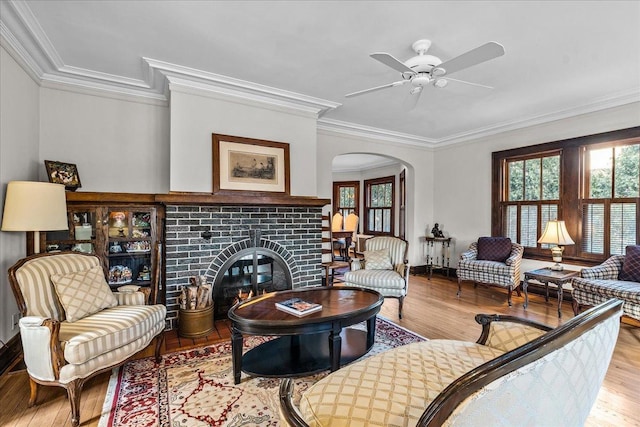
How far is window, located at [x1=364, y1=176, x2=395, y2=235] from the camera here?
27.4ft

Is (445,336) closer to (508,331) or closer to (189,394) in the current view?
(508,331)

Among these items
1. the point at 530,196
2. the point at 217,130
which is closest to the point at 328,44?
the point at 217,130

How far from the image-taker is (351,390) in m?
1.37

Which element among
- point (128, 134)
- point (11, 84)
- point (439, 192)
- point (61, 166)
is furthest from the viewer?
point (439, 192)

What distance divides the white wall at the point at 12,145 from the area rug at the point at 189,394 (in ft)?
3.91

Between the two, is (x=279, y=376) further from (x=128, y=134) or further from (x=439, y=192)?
(x=439, y=192)

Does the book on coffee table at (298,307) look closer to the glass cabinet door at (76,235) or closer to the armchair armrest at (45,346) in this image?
the armchair armrest at (45,346)

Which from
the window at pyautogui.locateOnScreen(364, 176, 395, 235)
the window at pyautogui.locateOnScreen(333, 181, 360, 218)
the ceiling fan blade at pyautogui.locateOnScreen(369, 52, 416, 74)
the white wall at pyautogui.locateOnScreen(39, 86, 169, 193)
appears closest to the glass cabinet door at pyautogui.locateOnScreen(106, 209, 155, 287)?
the white wall at pyautogui.locateOnScreen(39, 86, 169, 193)

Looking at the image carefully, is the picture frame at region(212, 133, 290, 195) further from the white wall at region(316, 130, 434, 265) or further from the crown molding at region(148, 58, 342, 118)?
the white wall at region(316, 130, 434, 265)

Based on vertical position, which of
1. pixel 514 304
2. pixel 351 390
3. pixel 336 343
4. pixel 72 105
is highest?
pixel 72 105

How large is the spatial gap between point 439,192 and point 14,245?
639 cm

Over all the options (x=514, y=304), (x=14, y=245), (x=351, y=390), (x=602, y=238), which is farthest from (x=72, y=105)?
(x=602, y=238)

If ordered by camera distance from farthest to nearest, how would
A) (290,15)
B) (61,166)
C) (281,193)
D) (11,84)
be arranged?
1. (281,193)
2. (61,166)
3. (11,84)
4. (290,15)

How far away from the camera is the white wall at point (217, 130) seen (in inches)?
136
